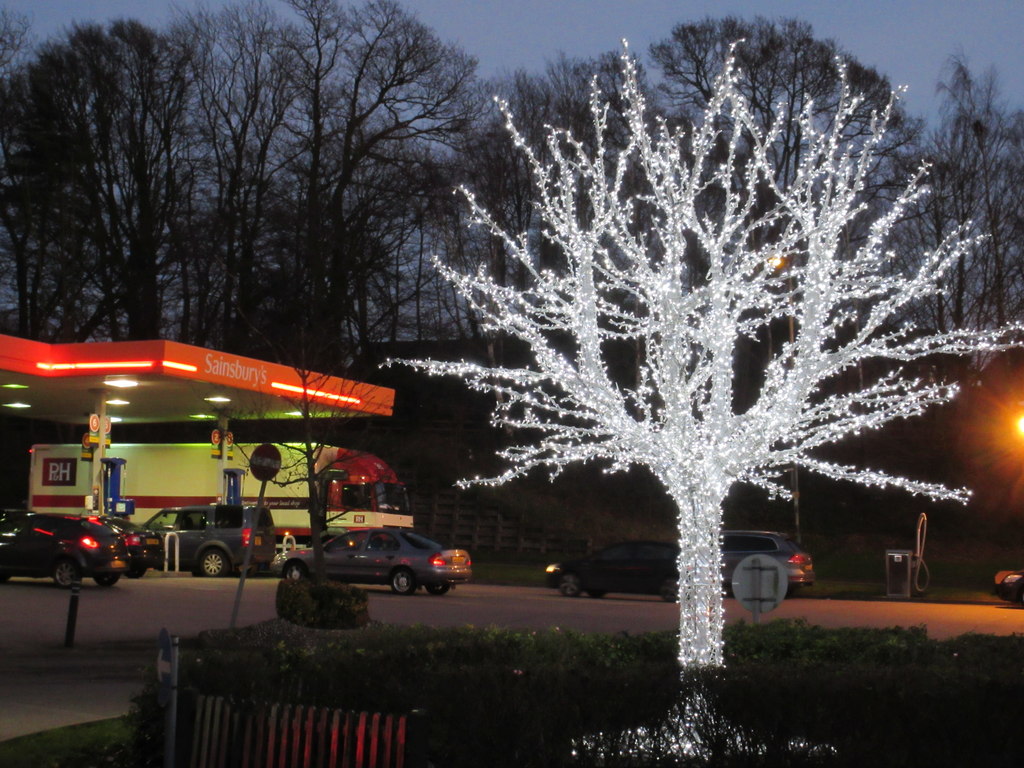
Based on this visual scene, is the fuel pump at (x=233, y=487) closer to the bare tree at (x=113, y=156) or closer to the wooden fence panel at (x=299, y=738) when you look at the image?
the bare tree at (x=113, y=156)

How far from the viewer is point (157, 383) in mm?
31844

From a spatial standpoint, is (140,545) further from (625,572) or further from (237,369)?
(625,572)

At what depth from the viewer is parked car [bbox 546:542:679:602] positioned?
27.9 metres

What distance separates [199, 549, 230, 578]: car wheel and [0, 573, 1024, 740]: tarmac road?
100 cm

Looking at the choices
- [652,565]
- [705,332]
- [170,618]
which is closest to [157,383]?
[170,618]

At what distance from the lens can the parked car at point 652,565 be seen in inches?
1101

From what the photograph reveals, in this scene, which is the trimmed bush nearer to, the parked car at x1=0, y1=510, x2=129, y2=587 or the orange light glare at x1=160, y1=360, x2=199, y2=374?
the parked car at x1=0, y1=510, x2=129, y2=587

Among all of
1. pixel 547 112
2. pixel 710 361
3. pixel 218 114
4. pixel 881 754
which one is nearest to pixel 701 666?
pixel 881 754

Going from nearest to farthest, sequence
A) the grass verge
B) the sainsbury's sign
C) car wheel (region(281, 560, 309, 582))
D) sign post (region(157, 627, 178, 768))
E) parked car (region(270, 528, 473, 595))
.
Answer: sign post (region(157, 627, 178, 768)) < the grass verge < parked car (region(270, 528, 473, 595)) < car wheel (region(281, 560, 309, 582)) < the sainsbury's sign

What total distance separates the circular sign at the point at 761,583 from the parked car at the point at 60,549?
17534 mm

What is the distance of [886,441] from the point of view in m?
44.6

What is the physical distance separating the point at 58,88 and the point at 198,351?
2259 cm

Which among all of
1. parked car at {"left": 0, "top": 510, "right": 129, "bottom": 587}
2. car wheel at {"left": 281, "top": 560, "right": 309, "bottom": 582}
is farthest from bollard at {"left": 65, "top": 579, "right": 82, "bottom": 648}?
car wheel at {"left": 281, "top": 560, "right": 309, "bottom": 582}

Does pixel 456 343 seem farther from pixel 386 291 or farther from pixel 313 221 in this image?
pixel 313 221
